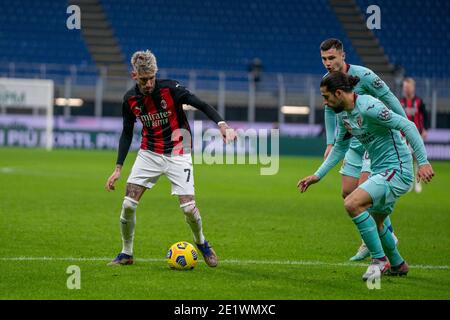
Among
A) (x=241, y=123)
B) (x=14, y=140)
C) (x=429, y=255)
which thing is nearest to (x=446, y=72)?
(x=241, y=123)

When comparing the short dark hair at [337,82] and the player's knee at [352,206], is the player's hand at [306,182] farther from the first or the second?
the short dark hair at [337,82]

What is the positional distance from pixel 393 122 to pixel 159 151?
2.39 metres

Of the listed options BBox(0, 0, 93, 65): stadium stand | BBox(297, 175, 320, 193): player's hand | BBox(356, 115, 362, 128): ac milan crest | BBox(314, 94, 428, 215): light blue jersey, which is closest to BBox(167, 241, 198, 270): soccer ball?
BBox(297, 175, 320, 193): player's hand

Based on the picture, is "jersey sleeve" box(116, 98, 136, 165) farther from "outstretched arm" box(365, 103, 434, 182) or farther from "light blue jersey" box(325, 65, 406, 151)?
"outstretched arm" box(365, 103, 434, 182)

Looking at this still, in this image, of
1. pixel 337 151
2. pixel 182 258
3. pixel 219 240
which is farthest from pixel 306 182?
pixel 219 240

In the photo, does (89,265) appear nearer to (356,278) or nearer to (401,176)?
(356,278)

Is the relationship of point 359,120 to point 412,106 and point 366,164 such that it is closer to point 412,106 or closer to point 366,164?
point 366,164

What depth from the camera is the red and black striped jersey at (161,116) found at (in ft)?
27.7

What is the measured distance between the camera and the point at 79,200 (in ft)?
50.7

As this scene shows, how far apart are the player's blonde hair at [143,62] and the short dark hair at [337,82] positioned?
164 centimetres

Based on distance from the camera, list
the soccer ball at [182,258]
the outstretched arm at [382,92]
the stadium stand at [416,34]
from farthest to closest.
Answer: the stadium stand at [416,34] → the outstretched arm at [382,92] → the soccer ball at [182,258]

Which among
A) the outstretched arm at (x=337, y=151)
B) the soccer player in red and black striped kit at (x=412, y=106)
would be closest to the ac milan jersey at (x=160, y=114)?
the outstretched arm at (x=337, y=151)

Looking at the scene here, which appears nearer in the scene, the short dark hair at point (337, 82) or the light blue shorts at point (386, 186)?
the short dark hair at point (337, 82)

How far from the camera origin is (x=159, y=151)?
856cm
